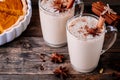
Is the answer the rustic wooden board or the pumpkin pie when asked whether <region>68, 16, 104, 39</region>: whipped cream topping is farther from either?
the pumpkin pie

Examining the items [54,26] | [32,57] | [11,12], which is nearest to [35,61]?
[32,57]

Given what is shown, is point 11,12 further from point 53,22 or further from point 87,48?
point 87,48

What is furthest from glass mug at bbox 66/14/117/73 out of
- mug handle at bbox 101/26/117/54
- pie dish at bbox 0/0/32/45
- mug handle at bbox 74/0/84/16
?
pie dish at bbox 0/0/32/45

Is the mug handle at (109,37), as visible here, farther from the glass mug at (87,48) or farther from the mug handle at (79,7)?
the mug handle at (79,7)

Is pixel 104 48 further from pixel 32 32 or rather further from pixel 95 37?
pixel 32 32

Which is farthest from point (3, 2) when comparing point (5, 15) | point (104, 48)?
point (104, 48)

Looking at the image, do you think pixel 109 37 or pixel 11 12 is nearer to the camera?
pixel 109 37
